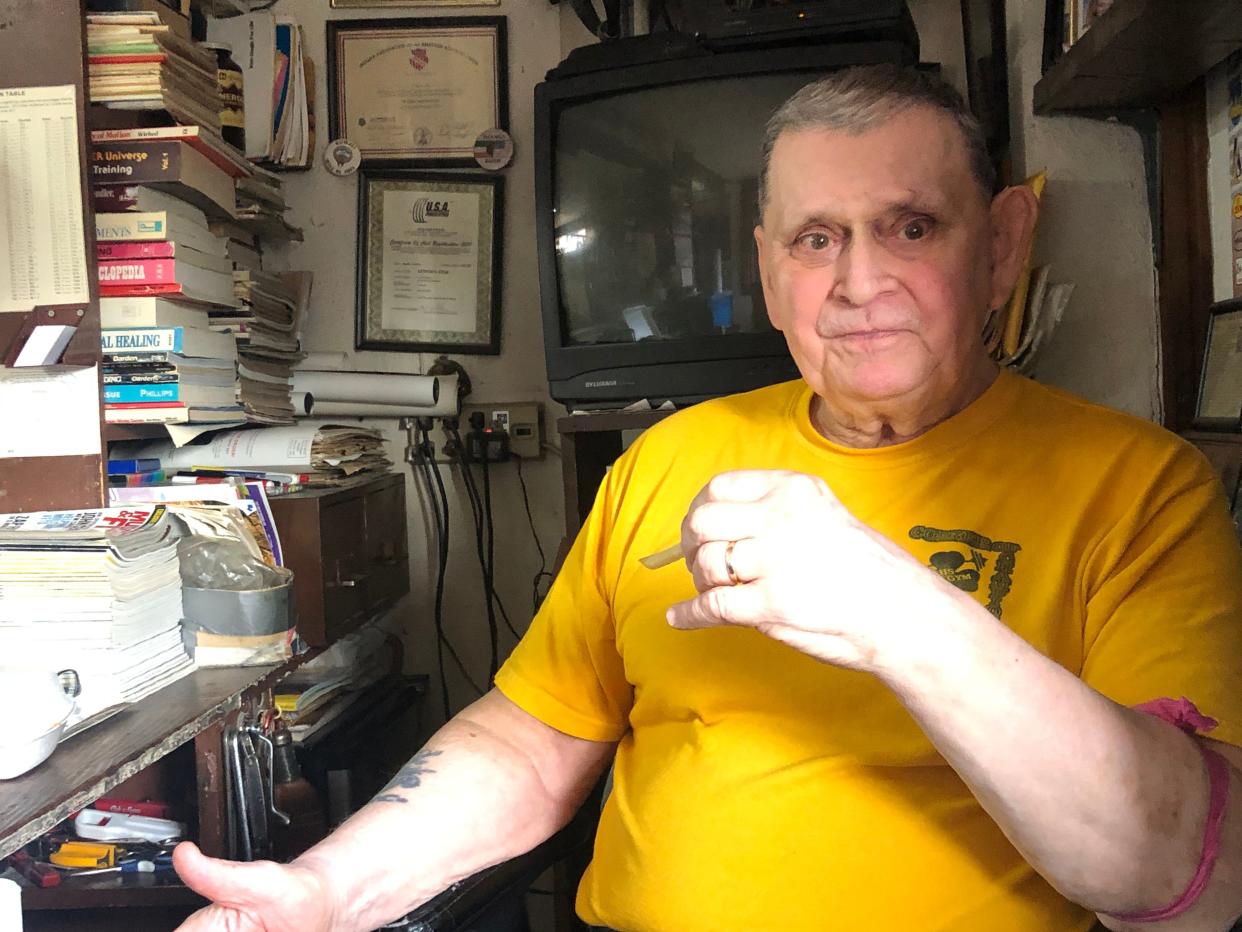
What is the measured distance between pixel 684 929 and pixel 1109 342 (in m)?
1.09

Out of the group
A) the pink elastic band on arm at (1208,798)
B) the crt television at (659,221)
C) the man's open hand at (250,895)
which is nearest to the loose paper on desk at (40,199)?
the crt television at (659,221)

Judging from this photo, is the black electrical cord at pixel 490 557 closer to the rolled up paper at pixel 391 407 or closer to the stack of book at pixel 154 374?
the rolled up paper at pixel 391 407

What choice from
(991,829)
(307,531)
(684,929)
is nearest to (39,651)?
(307,531)

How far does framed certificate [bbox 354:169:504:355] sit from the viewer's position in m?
2.09

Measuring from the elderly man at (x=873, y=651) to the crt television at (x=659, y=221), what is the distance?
1.70 ft

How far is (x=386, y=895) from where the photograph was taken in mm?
903

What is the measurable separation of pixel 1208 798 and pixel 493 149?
1784 mm

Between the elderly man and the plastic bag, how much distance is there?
50cm

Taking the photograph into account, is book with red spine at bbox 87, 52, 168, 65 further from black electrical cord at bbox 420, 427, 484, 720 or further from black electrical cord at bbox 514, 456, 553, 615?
black electrical cord at bbox 514, 456, 553, 615

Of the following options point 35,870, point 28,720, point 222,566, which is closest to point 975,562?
point 28,720

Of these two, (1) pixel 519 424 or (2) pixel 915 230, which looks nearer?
(2) pixel 915 230

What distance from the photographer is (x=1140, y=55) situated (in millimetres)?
1233

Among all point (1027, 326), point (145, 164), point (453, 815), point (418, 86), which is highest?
point (418, 86)

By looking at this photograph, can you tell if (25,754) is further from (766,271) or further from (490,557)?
(490,557)
